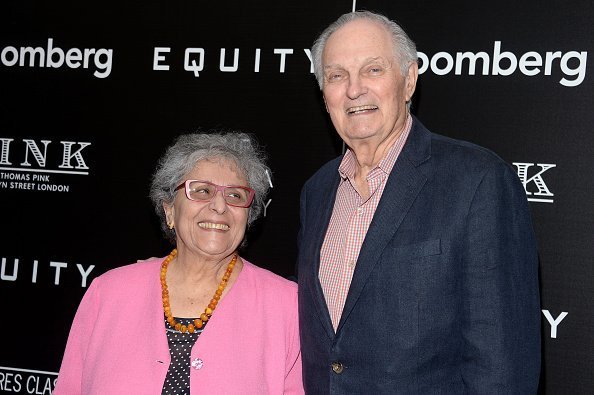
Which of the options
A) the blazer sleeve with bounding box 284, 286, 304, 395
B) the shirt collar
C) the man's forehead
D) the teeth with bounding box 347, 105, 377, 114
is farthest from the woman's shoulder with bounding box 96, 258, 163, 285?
the man's forehead

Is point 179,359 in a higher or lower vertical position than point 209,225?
lower

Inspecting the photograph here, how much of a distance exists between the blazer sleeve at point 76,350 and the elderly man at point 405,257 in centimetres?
78

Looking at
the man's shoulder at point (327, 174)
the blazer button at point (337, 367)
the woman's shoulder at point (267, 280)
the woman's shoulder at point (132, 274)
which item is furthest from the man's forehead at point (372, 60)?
the woman's shoulder at point (132, 274)

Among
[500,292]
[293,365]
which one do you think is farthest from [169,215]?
[500,292]

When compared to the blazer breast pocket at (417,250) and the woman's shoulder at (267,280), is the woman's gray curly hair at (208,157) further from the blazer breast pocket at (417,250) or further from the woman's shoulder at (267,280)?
the blazer breast pocket at (417,250)

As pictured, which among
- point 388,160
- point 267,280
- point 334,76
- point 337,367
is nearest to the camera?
point 337,367

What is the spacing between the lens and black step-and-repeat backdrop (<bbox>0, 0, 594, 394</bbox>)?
2.82 metres

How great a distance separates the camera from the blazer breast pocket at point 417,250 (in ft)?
6.01

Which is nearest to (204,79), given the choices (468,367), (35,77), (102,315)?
(35,77)

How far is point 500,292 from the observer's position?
175cm

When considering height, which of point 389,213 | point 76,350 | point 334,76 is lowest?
point 76,350

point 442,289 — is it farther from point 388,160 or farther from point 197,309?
point 197,309

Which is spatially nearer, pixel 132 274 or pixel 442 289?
pixel 442 289

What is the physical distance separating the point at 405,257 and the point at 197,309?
83 centimetres
